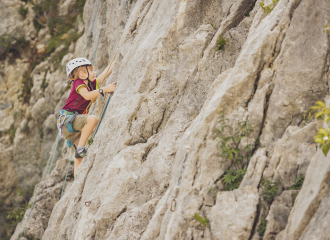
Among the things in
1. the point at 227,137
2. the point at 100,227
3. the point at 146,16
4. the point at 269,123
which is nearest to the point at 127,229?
the point at 100,227

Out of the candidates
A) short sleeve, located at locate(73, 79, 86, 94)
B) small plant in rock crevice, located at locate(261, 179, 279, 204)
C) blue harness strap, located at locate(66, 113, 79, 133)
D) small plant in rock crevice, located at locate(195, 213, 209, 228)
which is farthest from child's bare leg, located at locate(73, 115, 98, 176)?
small plant in rock crevice, located at locate(261, 179, 279, 204)

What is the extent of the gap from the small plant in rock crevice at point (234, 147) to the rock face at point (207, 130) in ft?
0.24

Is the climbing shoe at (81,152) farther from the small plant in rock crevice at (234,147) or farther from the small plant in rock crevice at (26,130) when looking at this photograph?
the small plant in rock crevice at (26,130)

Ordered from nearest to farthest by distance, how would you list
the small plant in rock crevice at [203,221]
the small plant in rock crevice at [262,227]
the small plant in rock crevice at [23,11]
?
1. the small plant in rock crevice at [262,227]
2. the small plant in rock crevice at [203,221]
3. the small plant in rock crevice at [23,11]

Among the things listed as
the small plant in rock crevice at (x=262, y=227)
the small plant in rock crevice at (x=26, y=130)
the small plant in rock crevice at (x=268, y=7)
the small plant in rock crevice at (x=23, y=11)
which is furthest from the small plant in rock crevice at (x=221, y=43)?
the small plant in rock crevice at (x=23, y=11)

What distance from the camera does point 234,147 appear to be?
5531 millimetres

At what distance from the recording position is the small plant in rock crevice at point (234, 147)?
534 centimetres

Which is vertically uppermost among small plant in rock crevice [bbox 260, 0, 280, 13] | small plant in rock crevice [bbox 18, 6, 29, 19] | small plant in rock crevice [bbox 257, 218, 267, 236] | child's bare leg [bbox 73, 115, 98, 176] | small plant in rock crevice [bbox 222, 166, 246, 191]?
small plant in rock crevice [bbox 18, 6, 29, 19]

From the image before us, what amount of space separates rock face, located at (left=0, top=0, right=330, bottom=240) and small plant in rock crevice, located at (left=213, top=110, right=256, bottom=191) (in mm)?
72

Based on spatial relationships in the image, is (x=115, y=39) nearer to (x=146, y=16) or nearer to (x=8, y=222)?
(x=146, y=16)

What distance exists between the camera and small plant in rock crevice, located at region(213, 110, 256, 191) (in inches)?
210

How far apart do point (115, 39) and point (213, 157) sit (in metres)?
10.1

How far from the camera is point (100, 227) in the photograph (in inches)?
272

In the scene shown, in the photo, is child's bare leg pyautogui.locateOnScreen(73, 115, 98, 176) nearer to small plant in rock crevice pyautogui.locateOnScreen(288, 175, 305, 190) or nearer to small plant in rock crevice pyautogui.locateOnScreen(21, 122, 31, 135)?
small plant in rock crevice pyautogui.locateOnScreen(288, 175, 305, 190)
